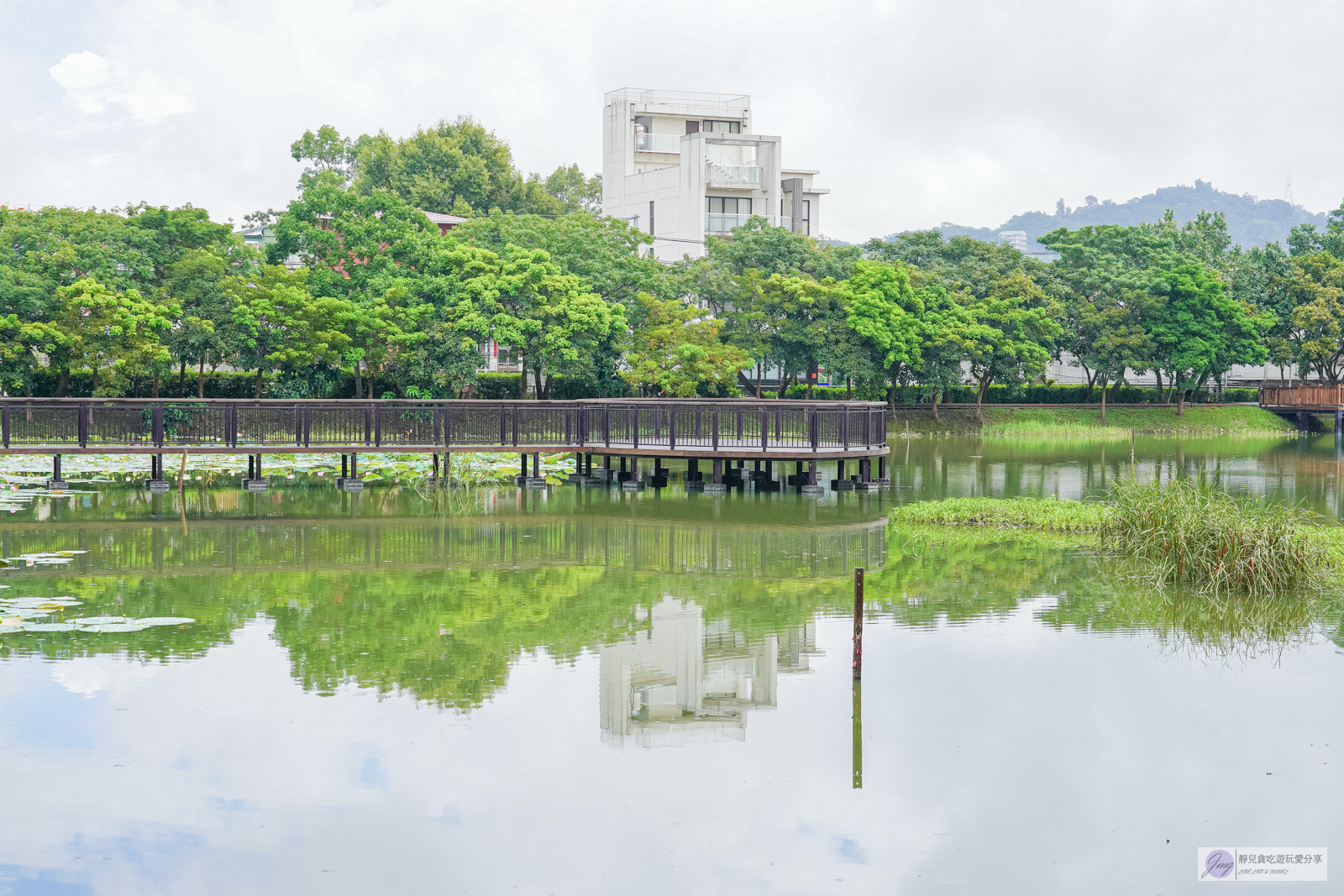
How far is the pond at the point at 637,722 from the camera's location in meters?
7.47

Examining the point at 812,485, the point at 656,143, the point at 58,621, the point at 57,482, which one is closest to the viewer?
the point at 58,621

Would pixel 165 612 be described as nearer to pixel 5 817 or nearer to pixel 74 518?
pixel 5 817

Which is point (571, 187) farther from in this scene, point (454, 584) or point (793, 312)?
point (454, 584)

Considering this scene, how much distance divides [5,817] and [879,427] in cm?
1850

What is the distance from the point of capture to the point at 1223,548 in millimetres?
14586

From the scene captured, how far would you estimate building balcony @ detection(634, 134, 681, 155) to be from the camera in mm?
65812

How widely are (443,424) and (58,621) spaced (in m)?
12.5

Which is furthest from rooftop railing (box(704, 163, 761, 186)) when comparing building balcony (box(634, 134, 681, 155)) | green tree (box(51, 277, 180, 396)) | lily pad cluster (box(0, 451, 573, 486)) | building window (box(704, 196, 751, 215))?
green tree (box(51, 277, 180, 396))

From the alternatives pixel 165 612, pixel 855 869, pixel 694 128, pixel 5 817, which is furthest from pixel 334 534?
pixel 694 128

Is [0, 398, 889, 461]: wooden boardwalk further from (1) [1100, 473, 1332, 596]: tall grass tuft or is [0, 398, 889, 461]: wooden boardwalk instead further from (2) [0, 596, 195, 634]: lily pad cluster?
(2) [0, 596, 195, 634]: lily pad cluster

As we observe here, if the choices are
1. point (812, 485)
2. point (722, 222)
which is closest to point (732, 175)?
point (722, 222)

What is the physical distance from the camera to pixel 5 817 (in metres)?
7.80

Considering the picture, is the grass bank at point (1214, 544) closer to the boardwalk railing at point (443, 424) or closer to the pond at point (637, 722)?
the pond at point (637, 722)

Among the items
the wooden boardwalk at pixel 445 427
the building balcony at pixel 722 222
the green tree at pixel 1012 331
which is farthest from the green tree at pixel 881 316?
the building balcony at pixel 722 222
